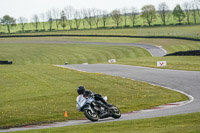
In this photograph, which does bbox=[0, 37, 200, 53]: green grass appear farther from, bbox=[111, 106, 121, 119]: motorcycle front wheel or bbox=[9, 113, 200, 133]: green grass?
bbox=[9, 113, 200, 133]: green grass

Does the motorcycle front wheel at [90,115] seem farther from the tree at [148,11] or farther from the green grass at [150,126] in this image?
the tree at [148,11]

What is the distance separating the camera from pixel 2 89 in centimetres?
2614

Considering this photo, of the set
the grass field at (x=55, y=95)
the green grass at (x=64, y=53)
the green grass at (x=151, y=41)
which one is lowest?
the green grass at (x=64, y=53)

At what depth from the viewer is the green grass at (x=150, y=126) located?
12.8 meters

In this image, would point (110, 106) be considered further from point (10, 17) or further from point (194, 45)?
point (10, 17)

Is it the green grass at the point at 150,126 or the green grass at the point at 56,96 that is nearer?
the green grass at the point at 150,126

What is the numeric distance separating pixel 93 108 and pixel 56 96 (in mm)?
7303

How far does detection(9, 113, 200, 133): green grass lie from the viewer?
1280cm

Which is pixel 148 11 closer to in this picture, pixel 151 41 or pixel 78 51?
pixel 151 41

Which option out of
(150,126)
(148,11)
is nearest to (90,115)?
(150,126)

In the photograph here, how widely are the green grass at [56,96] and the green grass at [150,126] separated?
14.1 ft

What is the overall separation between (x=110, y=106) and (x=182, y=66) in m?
25.2

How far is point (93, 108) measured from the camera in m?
16.4

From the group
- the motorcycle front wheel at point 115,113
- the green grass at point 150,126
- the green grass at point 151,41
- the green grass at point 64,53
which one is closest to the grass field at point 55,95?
the motorcycle front wheel at point 115,113
